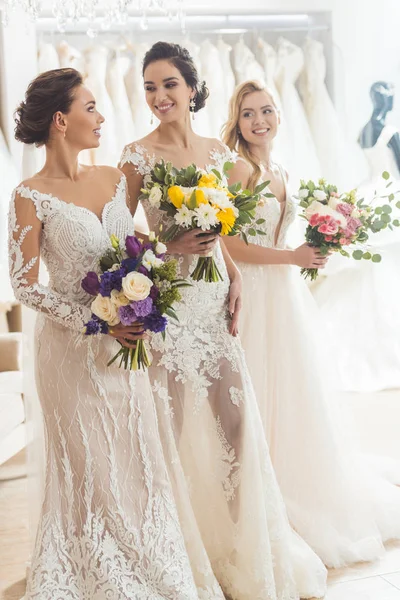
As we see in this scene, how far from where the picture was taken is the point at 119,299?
2262 mm

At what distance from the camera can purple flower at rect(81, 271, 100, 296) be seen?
2.33 m

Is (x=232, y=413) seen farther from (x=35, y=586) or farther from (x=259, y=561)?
(x=35, y=586)

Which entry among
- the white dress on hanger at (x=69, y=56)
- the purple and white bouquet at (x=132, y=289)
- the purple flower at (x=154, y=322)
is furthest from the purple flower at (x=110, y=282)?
the white dress on hanger at (x=69, y=56)

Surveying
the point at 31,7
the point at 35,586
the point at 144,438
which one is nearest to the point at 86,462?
the point at 144,438

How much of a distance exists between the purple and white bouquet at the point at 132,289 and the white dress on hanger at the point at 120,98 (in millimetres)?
3131

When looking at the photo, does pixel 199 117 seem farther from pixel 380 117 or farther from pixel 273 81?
pixel 380 117

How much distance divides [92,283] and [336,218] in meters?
1.28

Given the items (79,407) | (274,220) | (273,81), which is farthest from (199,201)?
(273,81)

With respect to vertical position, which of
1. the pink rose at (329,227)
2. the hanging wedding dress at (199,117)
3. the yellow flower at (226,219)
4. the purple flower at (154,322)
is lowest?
the purple flower at (154,322)

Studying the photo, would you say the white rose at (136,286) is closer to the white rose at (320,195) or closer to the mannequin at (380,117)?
the white rose at (320,195)

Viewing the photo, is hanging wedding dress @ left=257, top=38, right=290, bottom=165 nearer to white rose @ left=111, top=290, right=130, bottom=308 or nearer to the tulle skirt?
the tulle skirt

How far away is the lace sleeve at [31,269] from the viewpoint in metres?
2.42

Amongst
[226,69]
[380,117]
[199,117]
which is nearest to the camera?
[199,117]

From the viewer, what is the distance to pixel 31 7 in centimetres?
352
